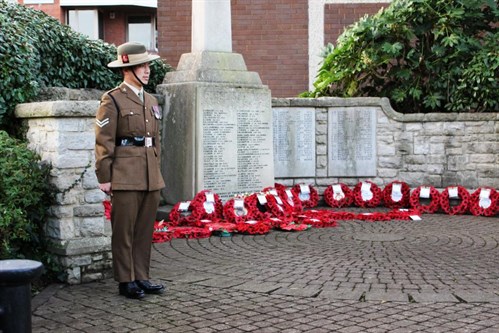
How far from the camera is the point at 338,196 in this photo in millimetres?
10797

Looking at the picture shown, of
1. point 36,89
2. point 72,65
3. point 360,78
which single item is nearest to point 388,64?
point 360,78

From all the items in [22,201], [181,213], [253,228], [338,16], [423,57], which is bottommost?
[253,228]

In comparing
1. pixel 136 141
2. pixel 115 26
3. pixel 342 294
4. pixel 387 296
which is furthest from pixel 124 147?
pixel 115 26

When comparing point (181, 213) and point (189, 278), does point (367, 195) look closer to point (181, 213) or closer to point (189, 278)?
point (181, 213)

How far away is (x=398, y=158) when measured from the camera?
11047 millimetres

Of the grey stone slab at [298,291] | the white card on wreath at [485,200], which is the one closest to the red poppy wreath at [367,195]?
the white card on wreath at [485,200]

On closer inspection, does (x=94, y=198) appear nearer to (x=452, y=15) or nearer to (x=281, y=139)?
(x=281, y=139)

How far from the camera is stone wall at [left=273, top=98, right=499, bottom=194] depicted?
35.1 ft

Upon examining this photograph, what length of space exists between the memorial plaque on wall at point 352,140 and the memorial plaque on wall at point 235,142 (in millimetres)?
1574

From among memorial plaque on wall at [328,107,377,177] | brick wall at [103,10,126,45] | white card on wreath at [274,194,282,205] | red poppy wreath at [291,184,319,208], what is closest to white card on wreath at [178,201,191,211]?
white card on wreath at [274,194,282,205]

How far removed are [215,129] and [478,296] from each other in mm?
4721

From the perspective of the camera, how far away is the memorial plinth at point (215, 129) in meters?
9.12

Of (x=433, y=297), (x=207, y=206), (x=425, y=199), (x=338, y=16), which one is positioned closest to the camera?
(x=433, y=297)

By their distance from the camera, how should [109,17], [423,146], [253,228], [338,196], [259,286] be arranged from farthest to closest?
[109,17]
[423,146]
[338,196]
[253,228]
[259,286]
